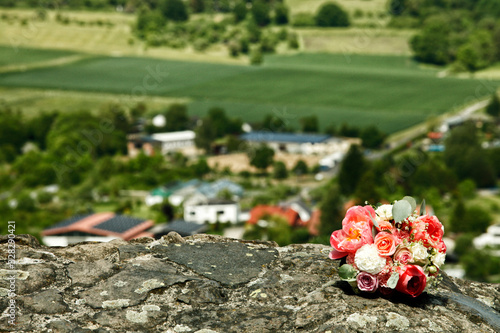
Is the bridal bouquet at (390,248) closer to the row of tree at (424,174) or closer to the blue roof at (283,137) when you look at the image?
the row of tree at (424,174)

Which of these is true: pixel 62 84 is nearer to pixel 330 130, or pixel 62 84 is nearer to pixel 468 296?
pixel 330 130

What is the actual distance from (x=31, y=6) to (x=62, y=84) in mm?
38066

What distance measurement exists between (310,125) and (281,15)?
62154mm

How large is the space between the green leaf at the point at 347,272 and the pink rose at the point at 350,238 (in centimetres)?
16

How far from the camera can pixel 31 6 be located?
161 meters

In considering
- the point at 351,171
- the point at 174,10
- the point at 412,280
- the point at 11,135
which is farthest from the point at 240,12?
the point at 412,280

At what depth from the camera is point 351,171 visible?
8656 cm

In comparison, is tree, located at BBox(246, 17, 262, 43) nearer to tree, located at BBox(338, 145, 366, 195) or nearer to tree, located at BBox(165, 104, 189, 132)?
tree, located at BBox(165, 104, 189, 132)

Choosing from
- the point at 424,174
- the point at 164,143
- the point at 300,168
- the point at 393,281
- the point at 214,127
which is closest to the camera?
the point at 393,281

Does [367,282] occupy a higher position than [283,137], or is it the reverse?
[367,282]

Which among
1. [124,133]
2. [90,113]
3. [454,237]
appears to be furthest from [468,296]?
[90,113]

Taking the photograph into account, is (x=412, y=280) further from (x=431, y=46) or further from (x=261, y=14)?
(x=261, y=14)

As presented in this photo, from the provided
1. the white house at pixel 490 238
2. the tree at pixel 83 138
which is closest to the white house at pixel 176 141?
the tree at pixel 83 138

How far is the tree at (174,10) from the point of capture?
175125 mm
